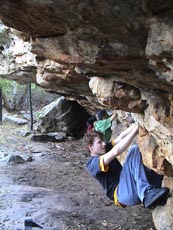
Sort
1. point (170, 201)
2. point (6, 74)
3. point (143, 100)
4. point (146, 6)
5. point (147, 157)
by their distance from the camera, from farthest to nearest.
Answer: point (6, 74)
point (170, 201)
point (147, 157)
point (143, 100)
point (146, 6)

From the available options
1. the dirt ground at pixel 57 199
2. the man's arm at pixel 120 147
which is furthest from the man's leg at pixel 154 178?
the dirt ground at pixel 57 199

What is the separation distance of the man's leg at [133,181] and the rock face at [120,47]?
16.2 inches

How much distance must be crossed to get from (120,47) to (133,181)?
9.21ft

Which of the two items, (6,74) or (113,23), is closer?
(113,23)

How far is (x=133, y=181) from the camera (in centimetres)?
546

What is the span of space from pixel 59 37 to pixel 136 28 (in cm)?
74

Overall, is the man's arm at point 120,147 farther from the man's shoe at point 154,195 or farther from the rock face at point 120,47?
the man's shoe at point 154,195

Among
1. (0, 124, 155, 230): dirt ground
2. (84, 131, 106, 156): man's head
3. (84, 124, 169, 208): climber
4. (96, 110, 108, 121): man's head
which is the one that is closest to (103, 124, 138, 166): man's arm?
(84, 124, 169, 208): climber

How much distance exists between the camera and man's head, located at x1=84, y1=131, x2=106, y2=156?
5.34 m

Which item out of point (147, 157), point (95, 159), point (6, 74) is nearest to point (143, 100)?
point (147, 157)

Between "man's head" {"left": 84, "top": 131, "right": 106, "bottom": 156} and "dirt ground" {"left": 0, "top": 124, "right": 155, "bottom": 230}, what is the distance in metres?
1.56

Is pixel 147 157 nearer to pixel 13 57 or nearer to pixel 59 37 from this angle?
pixel 59 37

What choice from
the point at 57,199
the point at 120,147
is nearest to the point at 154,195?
the point at 120,147

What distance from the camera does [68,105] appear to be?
1546 centimetres
